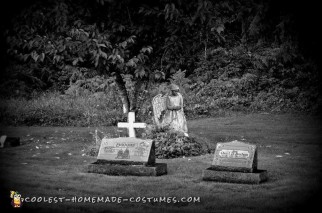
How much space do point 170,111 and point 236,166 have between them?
17.6ft

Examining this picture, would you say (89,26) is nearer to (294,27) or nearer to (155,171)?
(155,171)

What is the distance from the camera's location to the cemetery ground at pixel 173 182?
6.87 m

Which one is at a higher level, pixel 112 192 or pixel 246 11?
pixel 246 11

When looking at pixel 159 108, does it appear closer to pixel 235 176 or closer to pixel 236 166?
pixel 236 166

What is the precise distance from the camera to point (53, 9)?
9.52 meters

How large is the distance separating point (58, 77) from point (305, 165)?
26010mm

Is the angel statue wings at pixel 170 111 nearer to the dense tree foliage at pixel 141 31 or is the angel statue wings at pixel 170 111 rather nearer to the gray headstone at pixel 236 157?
the dense tree foliage at pixel 141 31

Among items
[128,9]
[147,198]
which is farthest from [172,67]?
[147,198]

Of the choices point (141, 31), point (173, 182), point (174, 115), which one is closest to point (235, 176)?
point (173, 182)

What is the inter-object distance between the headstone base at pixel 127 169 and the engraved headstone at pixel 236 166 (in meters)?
1.06

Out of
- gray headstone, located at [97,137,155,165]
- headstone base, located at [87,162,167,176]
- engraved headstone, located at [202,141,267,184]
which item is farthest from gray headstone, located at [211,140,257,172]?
gray headstone, located at [97,137,155,165]

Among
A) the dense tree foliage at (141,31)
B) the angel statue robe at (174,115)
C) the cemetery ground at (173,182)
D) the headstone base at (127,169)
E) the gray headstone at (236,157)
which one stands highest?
the dense tree foliage at (141,31)

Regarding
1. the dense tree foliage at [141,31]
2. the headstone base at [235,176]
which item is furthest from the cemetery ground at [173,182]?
the dense tree foliage at [141,31]

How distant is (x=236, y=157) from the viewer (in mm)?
8969
